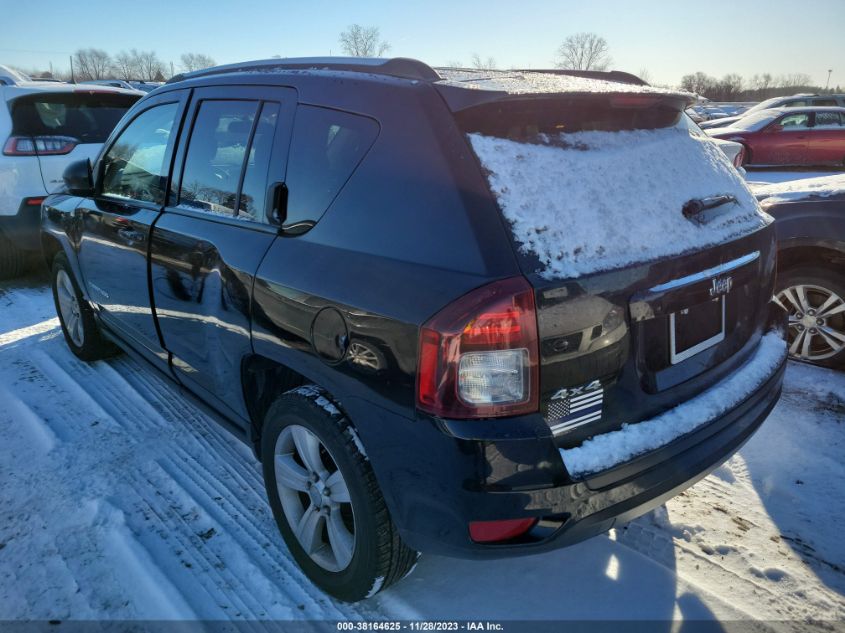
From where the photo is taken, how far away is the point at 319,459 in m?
2.14

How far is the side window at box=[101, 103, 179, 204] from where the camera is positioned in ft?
9.93

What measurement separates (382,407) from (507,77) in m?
1.35

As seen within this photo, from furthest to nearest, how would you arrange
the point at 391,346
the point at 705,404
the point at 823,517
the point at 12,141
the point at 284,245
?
1. the point at 12,141
2. the point at 823,517
3. the point at 284,245
4. the point at 705,404
5. the point at 391,346

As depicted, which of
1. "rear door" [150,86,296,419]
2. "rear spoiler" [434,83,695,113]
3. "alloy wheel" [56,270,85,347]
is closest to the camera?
"rear spoiler" [434,83,695,113]

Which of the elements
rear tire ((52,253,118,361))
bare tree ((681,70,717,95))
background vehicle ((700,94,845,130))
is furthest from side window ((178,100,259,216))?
bare tree ((681,70,717,95))

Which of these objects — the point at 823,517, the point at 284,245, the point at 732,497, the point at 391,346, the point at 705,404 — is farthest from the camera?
the point at 732,497

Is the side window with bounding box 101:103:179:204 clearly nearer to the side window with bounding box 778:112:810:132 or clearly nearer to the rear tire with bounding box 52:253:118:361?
the rear tire with bounding box 52:253:118:361

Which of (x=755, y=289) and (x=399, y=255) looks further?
(x=755, y=289)

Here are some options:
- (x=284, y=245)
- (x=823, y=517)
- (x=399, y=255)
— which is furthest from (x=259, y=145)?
(x=823, y=517)

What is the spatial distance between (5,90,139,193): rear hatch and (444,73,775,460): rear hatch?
566 cm

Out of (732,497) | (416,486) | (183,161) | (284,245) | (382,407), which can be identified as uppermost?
(183,161)

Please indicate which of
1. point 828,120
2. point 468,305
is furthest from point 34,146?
point 828,120

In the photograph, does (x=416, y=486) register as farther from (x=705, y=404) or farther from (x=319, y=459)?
(x=705, y=404)

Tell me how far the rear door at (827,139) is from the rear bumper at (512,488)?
48.3ft
